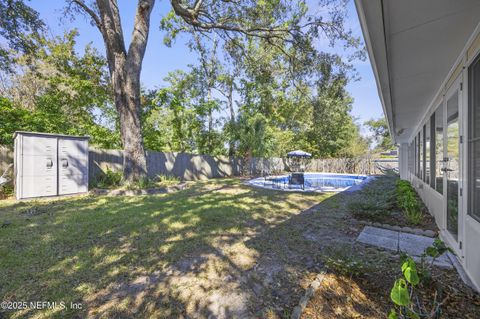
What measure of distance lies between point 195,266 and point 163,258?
0.49 metres

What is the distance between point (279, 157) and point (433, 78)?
1810cm

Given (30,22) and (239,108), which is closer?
(30,22)

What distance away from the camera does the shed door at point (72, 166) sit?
693 cm

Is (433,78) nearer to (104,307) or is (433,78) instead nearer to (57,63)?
(104,307)

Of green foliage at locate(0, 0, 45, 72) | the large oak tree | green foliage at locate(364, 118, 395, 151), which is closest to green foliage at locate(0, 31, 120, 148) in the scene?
green foliage at locate(0, 0, 45, 72)

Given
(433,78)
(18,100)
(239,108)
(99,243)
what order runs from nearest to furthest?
(99,243) < (433,78) < (18,100) < (239,108)

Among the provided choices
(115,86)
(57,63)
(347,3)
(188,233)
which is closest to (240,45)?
(347,3)

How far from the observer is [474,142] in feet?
7.72

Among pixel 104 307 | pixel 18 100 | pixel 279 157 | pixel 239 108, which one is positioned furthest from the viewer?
pixel 279 157

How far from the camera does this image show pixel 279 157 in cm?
2164

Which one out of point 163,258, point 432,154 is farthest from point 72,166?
point 432,154

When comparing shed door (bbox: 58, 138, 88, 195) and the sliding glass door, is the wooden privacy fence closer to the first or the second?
shed door (bbox: 58, 138, 88, 195)

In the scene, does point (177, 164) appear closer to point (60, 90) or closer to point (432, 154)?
point (60, 90)

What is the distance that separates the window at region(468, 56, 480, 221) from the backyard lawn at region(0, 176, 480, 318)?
81 centimetres
